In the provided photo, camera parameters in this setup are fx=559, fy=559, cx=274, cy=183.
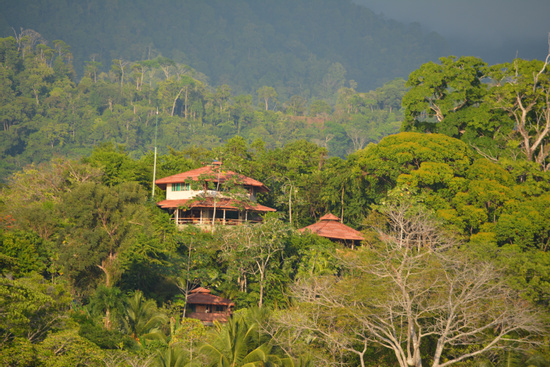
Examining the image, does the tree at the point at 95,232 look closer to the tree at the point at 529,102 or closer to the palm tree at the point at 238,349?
the palm tree at the point at 238,349

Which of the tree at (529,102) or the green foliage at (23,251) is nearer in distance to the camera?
the green foliage at (23,251)

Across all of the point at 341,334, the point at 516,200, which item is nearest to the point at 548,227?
the point at 516,200

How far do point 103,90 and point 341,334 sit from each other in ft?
387

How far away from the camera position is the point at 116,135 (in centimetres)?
12188

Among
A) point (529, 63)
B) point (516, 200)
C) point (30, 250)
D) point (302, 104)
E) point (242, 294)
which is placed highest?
point (302, 104)

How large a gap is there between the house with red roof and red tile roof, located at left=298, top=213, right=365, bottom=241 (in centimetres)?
373

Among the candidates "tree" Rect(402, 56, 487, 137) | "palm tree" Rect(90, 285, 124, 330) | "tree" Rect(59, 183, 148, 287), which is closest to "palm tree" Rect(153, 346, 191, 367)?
"palm tree" Rect(90, 285, 124, 330)

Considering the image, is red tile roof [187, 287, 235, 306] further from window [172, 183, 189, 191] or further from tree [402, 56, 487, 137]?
tree [402, 56, 487, 137]

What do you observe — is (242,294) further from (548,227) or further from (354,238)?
(548,227)

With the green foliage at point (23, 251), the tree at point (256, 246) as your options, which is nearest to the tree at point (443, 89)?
the tree at point (256, 246)

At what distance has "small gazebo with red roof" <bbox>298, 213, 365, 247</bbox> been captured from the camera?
35.4 m

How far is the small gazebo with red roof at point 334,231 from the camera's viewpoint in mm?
35438

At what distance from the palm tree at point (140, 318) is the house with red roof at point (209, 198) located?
32.4 ft

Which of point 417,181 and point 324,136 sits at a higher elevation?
point 324,136
